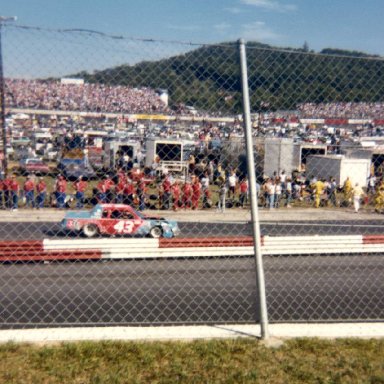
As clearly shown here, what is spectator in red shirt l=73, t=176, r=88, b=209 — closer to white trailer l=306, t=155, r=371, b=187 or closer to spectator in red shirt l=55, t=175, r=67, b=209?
spectator in red shirt l=55, t=175, r=67, b=209

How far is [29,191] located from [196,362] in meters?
3.74

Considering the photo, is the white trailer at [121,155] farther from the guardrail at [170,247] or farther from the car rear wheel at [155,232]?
the car rear wheel at [155,232]

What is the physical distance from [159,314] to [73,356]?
8.39ft

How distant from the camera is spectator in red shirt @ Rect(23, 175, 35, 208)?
5.64 metres

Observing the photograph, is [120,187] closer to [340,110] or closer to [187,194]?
[187,194]

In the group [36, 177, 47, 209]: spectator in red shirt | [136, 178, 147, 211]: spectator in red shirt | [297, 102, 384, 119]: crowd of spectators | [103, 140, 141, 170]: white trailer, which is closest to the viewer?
[297, 102, 384, 119]: crowd of spectators

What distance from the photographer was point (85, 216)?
30.8 ft

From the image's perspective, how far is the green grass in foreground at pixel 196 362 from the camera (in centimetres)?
317

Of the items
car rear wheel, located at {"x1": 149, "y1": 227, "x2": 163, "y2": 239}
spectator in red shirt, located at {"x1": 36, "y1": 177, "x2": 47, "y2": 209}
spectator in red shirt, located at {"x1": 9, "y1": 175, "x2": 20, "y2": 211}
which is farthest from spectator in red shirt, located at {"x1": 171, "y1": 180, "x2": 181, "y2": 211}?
car rear wheel, located at {"x1": 149, "y1": 227, "x2": 163, "y2": 239}

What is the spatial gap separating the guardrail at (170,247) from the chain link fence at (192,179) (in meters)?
0.03

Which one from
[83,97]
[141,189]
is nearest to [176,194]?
[141,189]

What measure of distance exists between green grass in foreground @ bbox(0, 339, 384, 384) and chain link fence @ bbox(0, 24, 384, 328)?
0.59 m

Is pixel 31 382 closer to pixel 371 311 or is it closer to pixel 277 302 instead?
pixel 277 302

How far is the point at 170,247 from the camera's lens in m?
9.00
